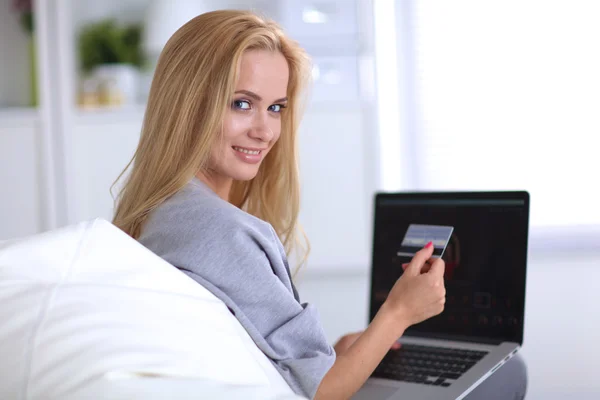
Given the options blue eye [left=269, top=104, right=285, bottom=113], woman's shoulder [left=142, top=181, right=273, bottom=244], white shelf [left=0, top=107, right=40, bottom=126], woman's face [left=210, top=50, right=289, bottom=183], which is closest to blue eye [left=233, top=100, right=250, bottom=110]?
woman's face [left=210, top=50, right=289, bottom=183]

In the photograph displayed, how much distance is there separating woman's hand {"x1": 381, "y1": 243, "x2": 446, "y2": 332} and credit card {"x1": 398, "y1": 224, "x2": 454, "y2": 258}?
0.06 m

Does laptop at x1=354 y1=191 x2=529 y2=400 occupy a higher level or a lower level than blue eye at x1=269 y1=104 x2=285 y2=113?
lower

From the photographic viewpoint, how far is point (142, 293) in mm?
804

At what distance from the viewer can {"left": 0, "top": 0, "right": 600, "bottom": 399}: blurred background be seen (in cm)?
307

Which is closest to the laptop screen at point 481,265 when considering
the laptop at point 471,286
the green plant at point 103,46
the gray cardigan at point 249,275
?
the laptop at point 471,286

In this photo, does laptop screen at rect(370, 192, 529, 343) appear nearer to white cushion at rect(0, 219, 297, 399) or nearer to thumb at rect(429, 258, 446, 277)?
thumb at rect(429, 258, 446, 277)

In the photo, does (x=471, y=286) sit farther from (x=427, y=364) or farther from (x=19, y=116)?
(x=19, y=116)

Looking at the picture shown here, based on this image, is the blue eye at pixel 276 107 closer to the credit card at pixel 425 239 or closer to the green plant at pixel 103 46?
the credit card at pixel 425 239

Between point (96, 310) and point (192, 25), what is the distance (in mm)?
692

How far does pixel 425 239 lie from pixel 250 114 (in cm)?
38

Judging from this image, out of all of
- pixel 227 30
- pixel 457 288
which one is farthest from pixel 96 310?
pixel 457 288

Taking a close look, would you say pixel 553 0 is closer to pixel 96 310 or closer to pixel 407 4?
pixel 407 4

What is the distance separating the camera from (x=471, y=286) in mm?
1411

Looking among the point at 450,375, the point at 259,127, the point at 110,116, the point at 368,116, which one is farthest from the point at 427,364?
the point at 110,116
